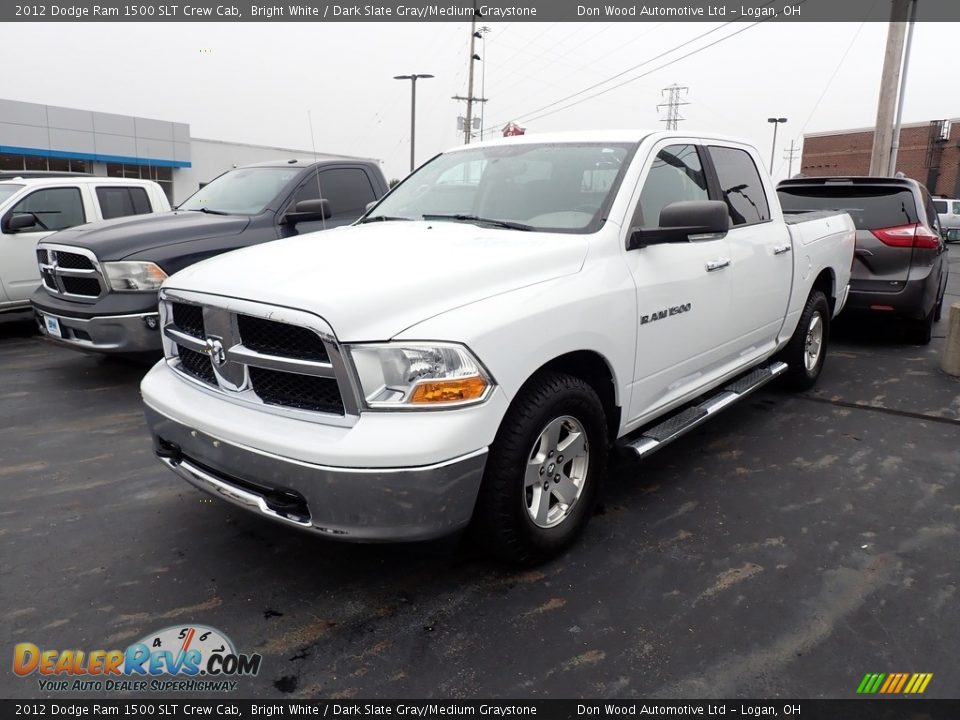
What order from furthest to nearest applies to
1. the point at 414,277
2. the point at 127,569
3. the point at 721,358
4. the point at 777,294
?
the point at 777,294 < the point at 721,358 < the point at 127,569 < the point at 414,277

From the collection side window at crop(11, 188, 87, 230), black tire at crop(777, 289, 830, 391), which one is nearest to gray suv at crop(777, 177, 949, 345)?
black tire at crop(777, 289, 830, 391)

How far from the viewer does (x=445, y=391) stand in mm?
2410

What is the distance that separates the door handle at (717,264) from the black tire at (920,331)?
4862 mm

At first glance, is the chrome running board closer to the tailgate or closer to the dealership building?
the tailgate

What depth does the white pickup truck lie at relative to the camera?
2.39 meters

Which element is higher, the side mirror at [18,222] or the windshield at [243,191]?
the windshield at [243,191]

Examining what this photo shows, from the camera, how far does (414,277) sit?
8.61 ft

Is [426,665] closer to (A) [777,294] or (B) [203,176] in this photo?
(A) [777,294]

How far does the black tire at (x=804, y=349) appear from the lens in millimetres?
5371

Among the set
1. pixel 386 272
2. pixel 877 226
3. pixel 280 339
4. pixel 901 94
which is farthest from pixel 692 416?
pixel 901 94

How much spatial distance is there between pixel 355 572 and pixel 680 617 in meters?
1.38

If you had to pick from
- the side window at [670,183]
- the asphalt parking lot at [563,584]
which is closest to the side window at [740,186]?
the side window at [670,183]

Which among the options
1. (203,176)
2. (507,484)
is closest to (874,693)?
(507,484)
